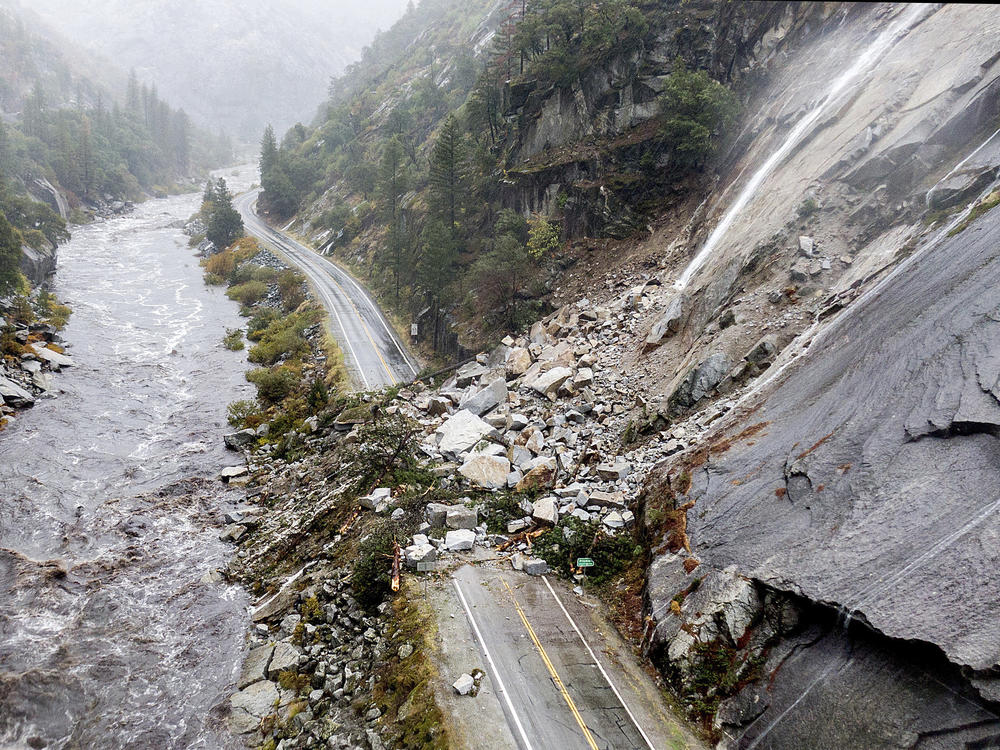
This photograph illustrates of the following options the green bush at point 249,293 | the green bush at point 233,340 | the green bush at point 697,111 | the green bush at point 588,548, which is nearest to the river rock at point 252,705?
the green bush at point 588,548

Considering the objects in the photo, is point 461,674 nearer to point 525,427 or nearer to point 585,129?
point 525,427

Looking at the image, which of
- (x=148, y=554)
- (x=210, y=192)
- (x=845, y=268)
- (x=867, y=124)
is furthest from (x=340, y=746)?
(x=210, y=192)

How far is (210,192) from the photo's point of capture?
100000mm

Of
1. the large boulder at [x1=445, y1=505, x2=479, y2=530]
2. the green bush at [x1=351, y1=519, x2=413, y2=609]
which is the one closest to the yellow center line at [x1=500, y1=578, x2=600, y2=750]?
the large boulder at [x1=445, y1=505, x2=479, y2=530]

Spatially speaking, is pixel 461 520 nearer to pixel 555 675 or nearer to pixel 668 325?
pixel 555 675

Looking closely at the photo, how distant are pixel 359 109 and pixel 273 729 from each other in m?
119

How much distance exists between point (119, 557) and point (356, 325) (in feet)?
99.9

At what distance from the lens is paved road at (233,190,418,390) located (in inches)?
1571

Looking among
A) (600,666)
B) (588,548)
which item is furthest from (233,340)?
(600,666)

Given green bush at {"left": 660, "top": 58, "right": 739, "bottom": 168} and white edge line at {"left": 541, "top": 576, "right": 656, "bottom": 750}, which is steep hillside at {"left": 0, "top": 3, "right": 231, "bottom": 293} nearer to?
green bush at {"left": 660, "top": 58, "right": 739, "bottom": 168}

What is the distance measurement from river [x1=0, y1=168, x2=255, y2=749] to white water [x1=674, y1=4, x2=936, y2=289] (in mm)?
27284

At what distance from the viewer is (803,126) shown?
30.1 meters

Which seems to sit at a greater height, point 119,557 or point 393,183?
A: point 393,183

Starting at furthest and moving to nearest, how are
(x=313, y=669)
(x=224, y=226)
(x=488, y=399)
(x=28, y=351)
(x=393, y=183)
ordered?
(x=224, y=226), (x=393, y=183), (x=28, y=351), (x=488, y=399), (x=313, y=669)
